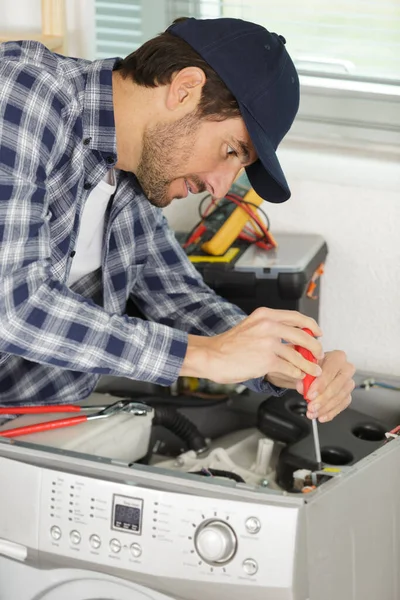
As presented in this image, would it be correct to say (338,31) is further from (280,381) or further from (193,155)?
(280,381)

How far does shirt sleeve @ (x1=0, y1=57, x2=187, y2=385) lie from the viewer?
4.03ft

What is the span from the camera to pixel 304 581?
3.85 feet

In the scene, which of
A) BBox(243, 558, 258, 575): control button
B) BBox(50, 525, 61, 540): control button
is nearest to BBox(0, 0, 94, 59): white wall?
BBox(50, 525, 61, 540): control button

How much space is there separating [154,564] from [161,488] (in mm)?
96

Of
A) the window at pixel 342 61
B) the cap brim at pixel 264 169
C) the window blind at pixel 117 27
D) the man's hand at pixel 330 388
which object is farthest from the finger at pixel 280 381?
the window blind at pixel 117 27

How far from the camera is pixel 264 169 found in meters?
1.40

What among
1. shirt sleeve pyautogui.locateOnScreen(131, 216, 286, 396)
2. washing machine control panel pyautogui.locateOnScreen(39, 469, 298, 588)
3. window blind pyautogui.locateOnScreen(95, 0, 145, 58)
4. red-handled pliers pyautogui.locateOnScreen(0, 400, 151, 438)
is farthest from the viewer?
window blind pyautogui.locateOnScreen(95, 0, 145, 58)

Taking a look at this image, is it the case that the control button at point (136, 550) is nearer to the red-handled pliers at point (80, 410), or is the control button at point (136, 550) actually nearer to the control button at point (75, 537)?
the control button at point (75, 537)

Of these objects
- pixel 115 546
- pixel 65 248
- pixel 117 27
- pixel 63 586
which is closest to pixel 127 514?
pixel 115 546

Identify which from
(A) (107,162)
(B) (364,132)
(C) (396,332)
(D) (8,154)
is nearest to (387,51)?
(B) (364,132)

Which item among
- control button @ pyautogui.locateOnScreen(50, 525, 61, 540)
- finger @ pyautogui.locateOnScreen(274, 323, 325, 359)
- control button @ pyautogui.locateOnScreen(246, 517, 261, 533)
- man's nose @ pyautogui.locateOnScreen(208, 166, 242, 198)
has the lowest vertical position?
control button @ pyautogui.locateOnScreen(50, 525, 61, 540)

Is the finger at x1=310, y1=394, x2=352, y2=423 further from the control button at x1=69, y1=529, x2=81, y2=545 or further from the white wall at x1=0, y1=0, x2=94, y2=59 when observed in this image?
the white wall at x1=0, y1=0, x2=94, y2=59

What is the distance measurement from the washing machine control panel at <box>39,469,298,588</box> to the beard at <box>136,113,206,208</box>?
1.43 ft

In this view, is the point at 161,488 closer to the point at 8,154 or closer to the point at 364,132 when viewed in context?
the point at 8,154
